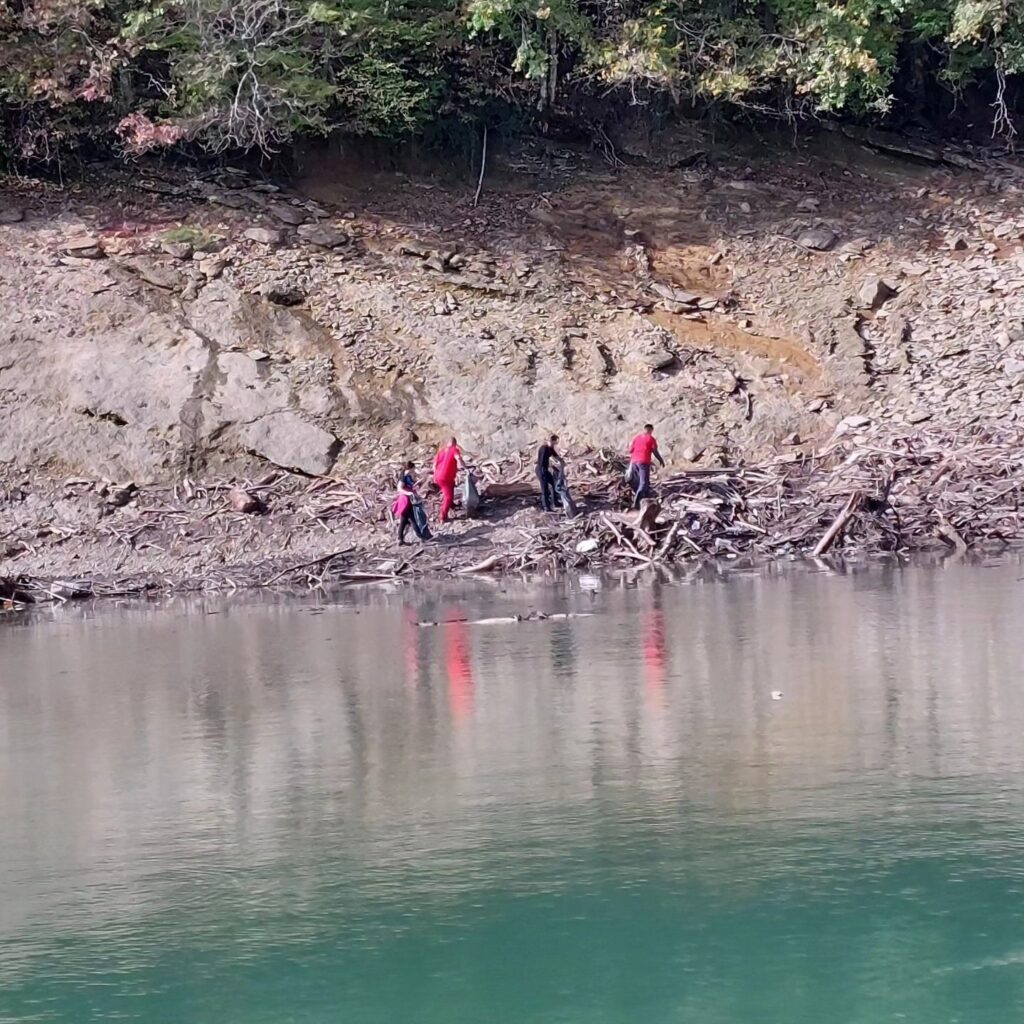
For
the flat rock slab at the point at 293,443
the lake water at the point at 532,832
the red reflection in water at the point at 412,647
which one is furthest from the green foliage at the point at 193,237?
the lake water at the point at 532,832

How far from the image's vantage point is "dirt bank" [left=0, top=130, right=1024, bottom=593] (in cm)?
2477

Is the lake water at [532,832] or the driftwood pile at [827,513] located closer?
the lake water at [532,832]

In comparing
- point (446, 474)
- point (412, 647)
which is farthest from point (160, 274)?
point (412, 647)

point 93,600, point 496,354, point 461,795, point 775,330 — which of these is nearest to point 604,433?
point 496,354

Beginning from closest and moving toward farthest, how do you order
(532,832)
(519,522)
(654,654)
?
(532,832), (654,654), (519,522)

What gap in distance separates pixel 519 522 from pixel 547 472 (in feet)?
2.82

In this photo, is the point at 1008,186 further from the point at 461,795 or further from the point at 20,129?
the point at 461,795

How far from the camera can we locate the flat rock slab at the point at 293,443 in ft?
80.9

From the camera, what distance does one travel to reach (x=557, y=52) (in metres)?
30.9

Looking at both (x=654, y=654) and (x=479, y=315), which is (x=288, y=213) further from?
(x=654, y=654)

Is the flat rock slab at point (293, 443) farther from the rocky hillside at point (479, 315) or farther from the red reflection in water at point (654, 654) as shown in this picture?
the red reflection in water at point (654, 654)

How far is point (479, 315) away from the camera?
1071 inches

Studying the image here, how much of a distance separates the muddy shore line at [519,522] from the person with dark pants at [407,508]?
7.8 inches

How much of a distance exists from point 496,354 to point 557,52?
312 inches
